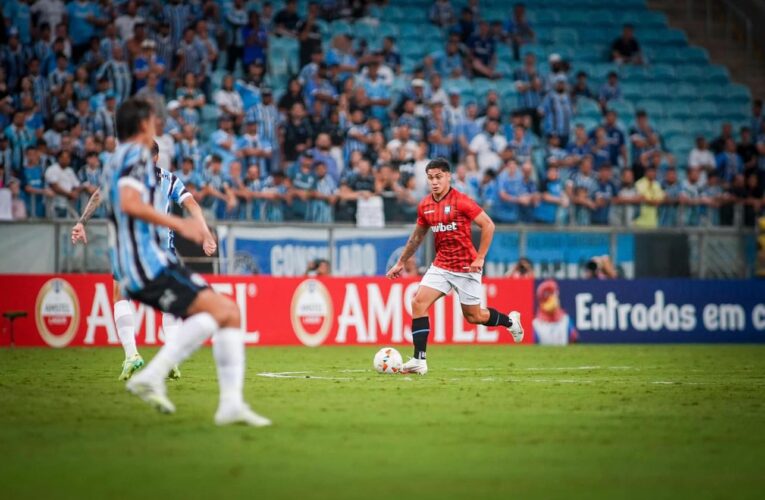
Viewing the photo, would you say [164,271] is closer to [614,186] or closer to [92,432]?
[92,432]

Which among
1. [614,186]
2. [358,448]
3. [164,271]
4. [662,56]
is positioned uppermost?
[662,56]

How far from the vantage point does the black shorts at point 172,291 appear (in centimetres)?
922

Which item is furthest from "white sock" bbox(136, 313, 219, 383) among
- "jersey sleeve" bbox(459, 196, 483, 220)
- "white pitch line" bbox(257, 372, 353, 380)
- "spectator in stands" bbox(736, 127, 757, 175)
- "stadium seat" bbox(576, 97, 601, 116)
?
"stadium seat" bbox(576, 97, 601, 116)

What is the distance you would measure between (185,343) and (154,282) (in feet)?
1.72

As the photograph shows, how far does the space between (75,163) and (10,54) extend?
135 inches

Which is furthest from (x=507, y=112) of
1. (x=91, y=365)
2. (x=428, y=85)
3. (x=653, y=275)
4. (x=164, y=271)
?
(x=164, y=271)

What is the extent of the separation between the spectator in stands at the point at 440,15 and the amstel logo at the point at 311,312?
10509 mm

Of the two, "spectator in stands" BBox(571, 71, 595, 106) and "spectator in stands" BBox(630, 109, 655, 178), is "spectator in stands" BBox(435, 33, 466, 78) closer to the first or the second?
"spectator in stands" BBox(571, 71, 595, 106)

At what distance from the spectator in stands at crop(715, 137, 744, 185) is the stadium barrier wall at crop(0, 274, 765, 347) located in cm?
364

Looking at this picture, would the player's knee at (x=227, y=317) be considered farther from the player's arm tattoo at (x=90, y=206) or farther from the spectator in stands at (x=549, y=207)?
the spectator in stands at (x=549, y=207)

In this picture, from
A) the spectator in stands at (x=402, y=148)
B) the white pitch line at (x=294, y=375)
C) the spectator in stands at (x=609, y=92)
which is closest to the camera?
the white pitch line at (x=294, y=375)

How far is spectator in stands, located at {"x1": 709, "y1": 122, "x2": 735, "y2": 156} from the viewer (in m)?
29.0

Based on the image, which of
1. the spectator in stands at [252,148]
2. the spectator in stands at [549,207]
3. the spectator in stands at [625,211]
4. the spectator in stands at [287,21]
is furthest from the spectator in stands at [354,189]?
the spectator in stands at [287,21]

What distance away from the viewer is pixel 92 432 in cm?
884
